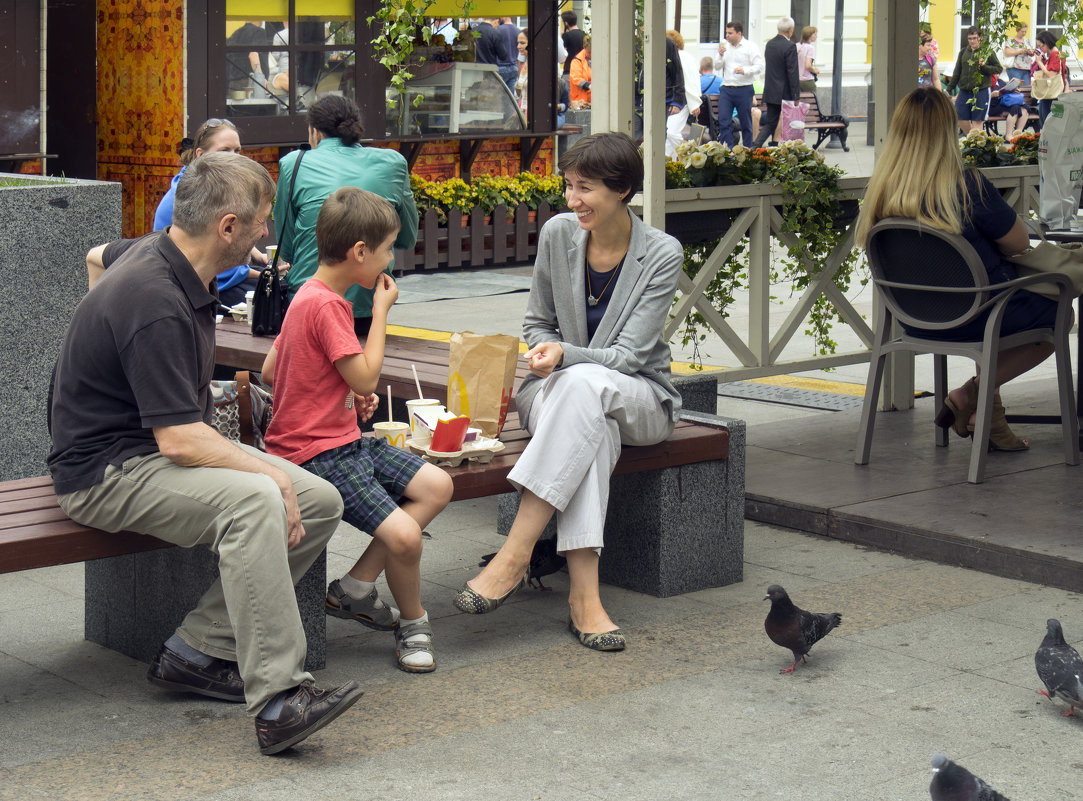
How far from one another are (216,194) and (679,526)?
1.97 m

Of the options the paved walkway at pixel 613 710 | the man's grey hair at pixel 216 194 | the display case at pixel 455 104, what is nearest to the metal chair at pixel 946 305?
the paved walkway at pixel 613 710

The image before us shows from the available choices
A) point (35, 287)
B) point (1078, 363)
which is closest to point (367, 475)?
point (35, 287)

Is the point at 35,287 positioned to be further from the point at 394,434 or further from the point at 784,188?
the point at 784,188

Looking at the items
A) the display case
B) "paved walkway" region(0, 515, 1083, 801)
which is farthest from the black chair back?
the display case

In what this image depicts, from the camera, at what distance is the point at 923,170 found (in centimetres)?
588

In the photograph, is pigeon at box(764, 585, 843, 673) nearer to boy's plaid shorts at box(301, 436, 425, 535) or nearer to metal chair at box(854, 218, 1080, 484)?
boy's plaid shorts at box(301, 436, 425, 535)

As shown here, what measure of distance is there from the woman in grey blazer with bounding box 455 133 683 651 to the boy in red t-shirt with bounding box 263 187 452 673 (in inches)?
10.4

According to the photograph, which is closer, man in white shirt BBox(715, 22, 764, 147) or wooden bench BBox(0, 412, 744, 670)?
wooden bench BBox(0, 412, 744, 670)

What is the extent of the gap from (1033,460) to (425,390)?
2569 millimetres

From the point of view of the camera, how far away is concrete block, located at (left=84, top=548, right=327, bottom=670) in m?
4.10

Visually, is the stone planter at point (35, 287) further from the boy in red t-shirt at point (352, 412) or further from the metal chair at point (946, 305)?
the metal chair at point (946, 305)

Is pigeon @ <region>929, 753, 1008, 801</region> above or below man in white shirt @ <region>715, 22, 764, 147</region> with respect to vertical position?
below

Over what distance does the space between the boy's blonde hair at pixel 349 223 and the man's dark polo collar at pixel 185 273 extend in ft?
1.94

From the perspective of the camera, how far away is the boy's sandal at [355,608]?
436 cm
